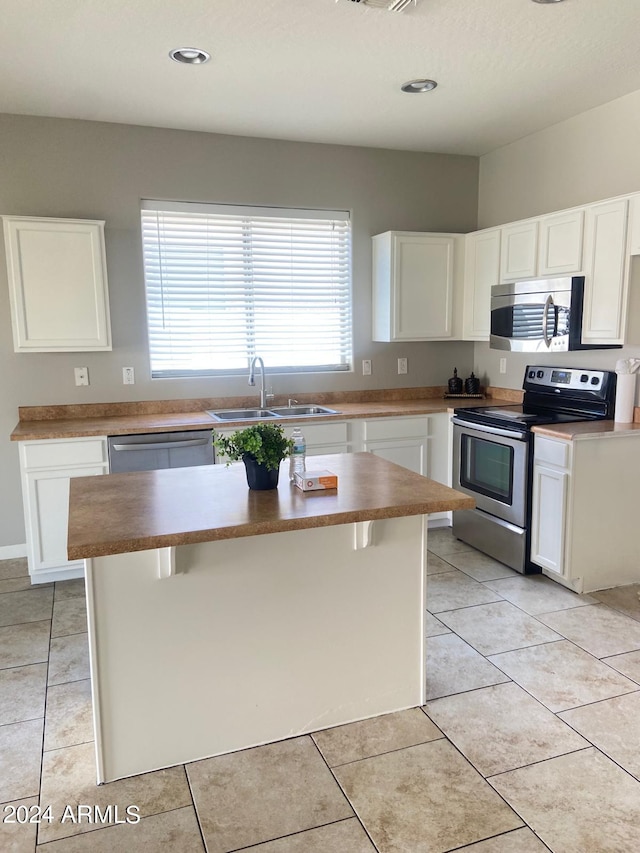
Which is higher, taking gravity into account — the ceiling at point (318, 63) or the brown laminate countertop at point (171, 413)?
the ceiling at point (318, 63)

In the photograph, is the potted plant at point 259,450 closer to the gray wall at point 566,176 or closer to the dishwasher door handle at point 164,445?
the dishwasher door handle at point 164,445

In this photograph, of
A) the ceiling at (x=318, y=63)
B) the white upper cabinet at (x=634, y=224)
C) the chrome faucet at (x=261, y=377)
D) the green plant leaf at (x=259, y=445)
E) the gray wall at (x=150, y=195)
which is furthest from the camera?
the chrome faucet at (x=261, y=377)

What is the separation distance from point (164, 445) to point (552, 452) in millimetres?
2158

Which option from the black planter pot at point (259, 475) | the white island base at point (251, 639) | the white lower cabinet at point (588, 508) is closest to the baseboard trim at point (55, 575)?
the white island base at point (251, 639)

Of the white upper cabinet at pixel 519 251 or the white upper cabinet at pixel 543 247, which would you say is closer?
the white upper cabinet at pixel 543 247

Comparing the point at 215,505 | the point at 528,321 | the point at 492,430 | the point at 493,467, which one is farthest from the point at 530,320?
the point at 215,505

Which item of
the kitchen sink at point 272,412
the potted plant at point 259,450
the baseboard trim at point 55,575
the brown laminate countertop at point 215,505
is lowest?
the baseboard trim at point 55,575

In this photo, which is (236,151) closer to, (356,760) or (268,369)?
(268,369)

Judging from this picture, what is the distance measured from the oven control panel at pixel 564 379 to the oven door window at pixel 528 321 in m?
0.34

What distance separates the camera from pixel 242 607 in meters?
2.05

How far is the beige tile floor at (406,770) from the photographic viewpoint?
1.74 m

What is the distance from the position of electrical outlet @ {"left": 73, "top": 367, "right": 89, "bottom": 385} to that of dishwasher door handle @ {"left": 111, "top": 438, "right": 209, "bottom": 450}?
71 centimetres

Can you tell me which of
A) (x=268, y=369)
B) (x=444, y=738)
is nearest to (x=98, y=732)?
(x=444, y=738)

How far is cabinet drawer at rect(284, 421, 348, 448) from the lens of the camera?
3.85 m
